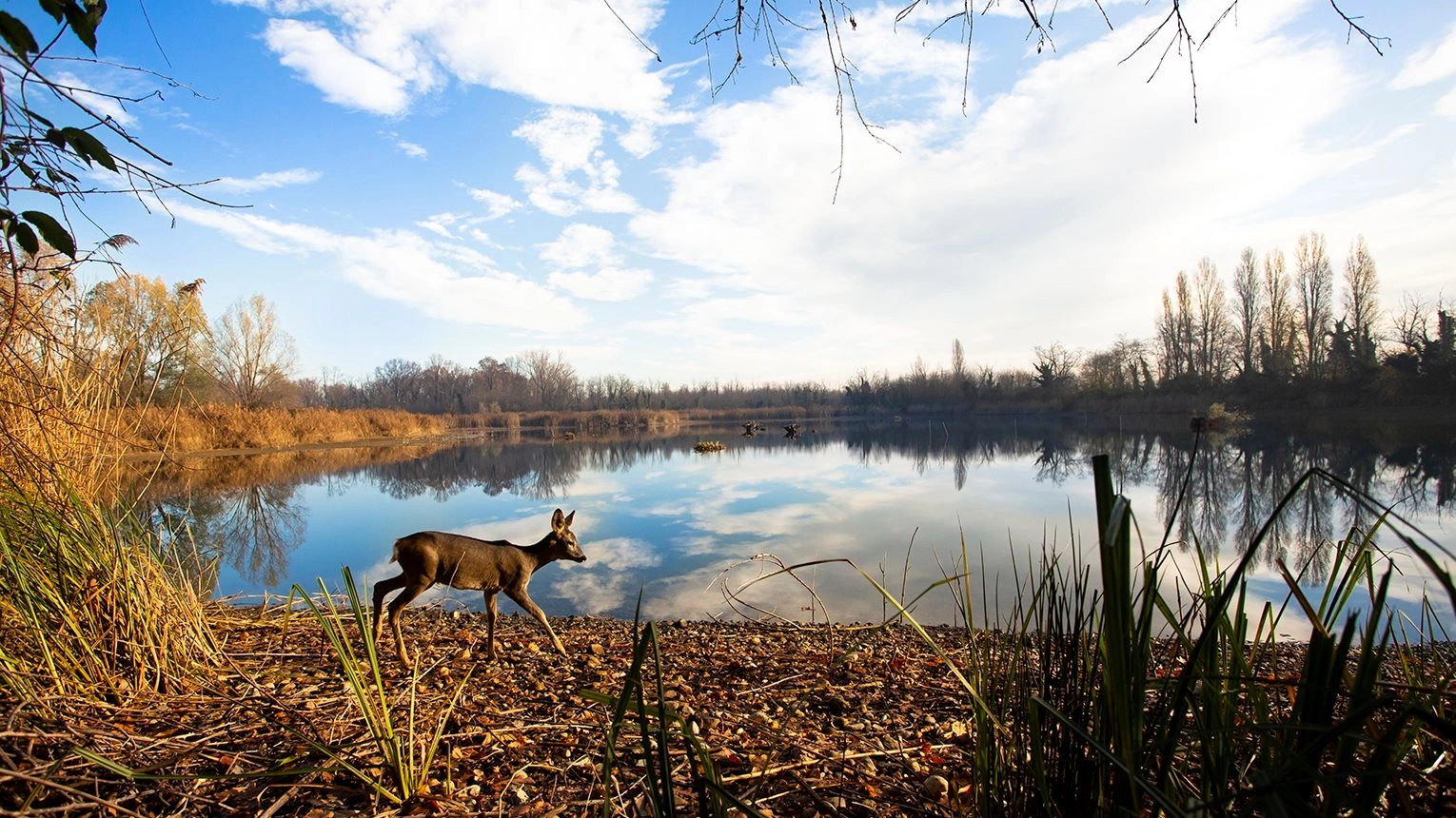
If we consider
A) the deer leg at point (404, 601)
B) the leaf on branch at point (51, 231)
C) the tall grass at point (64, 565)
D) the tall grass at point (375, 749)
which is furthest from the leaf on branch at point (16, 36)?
the deer leg at point (404, 601)

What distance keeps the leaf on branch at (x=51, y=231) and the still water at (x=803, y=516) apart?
1894mm

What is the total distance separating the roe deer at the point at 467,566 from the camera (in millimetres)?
3957

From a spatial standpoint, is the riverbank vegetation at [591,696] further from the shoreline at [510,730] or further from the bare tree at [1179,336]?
the bare tree at [1179,336]

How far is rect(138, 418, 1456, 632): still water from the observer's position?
7.52 metres

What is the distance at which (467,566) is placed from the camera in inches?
165

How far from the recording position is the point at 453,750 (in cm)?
255

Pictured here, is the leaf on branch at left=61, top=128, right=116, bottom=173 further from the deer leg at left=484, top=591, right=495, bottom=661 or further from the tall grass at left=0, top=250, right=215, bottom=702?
the deer leg at left=484, top=591, right=495, bottom=661

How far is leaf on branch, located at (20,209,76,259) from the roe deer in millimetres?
2415

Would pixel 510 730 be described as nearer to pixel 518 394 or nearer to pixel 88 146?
pixel 88 146

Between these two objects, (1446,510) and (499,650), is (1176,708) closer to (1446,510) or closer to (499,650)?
(499,650)

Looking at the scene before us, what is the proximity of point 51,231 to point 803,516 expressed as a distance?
39.5 ft

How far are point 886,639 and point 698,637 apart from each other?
1.69 meters

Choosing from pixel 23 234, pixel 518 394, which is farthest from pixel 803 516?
pixel 518 394

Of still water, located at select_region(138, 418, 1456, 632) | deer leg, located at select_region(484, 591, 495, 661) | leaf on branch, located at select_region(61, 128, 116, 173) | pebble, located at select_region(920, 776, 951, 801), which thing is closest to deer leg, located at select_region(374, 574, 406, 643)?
deer leg, located at select_region(484, 591, 495, 661)
